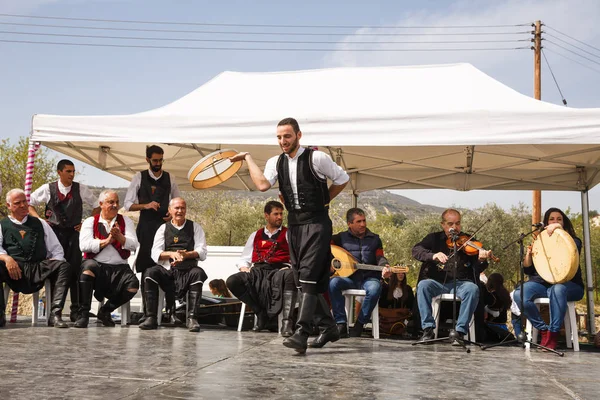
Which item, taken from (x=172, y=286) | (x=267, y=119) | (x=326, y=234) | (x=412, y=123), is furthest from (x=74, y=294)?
(x=412, y=123)

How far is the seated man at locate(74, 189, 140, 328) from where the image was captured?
21.7 ft

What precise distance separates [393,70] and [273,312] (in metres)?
3.29

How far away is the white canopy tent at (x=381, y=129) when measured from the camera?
595cm

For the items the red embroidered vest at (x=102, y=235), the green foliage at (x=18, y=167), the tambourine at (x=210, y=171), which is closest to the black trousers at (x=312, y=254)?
the tambourine at (x=210, y=171)

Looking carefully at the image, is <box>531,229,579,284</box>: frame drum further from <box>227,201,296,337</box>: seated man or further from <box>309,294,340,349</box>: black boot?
<box>227,201,296,337</box>: seated man

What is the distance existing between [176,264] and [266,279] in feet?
3.03

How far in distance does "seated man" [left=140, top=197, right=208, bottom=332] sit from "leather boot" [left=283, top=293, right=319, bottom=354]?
208cm

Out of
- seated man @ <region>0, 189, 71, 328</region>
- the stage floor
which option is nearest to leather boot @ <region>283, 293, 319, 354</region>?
the stage floor

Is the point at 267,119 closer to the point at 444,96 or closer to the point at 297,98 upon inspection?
the point at 297,98

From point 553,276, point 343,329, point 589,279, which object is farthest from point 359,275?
point 589,279

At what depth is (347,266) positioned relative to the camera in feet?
22.1

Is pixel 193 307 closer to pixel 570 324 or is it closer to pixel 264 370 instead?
pixel 264 370

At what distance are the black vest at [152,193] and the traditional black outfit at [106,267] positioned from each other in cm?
51

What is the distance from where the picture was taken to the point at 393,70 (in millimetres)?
8078
